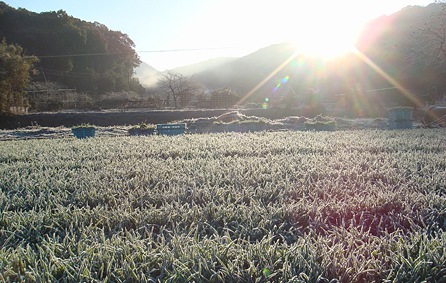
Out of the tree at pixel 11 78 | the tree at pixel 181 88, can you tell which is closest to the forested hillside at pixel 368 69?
the tree at pixel 181 88

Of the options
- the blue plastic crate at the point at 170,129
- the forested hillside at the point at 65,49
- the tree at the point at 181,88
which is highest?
the forested hillside at the point at 65,49

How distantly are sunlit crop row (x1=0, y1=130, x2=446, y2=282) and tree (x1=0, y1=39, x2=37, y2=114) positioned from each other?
2707 centimetres

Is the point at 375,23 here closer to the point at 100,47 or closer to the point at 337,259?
the point at 100,47

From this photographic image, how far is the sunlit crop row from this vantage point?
135 centimetres

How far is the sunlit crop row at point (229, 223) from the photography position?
1.35 metres

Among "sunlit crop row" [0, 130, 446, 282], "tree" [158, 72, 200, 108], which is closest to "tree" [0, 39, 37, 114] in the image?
"tree" [158, 72, 200, 108]

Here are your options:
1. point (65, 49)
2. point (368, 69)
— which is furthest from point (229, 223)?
point (65, 49)

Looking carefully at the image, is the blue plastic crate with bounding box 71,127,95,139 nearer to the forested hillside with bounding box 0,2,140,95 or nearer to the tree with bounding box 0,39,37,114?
the tree with bounding box 0,39,37,114

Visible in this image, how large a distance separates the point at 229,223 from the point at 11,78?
31090mm

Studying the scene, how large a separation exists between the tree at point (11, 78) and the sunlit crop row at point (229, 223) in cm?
2707

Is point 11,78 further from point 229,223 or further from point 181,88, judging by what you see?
point 229,223

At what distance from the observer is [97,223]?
76.2 inches

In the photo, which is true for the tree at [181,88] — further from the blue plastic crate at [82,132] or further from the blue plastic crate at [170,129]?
the blue plastic crate at [82,132]

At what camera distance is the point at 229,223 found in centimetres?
194
